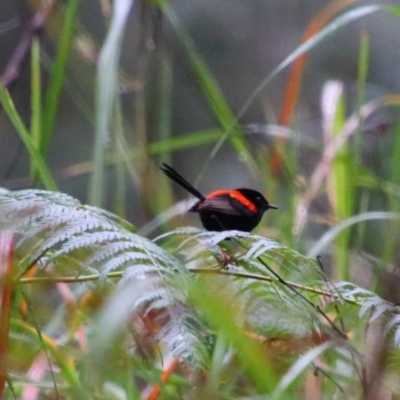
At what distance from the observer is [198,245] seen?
1.17m

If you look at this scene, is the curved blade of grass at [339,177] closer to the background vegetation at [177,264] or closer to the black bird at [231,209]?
the background vegetation at [177,264]

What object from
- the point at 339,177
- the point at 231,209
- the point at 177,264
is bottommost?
the point at 231,209

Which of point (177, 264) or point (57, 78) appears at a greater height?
point (57, 78)

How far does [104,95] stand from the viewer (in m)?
1.46

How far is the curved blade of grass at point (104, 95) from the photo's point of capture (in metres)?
1.41

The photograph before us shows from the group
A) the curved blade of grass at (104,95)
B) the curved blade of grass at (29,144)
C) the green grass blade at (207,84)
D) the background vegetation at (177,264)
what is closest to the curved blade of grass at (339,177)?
the background vegetation at (177,264)

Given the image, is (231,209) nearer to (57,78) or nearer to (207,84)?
(207,84)

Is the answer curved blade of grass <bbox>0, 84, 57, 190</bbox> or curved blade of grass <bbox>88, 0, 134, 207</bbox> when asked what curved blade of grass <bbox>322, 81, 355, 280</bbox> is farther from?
curved blade of grass <bbox>0, 84, 57, 190</bbox>

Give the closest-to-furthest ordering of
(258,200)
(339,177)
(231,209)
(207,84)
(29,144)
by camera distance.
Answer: (29,144) → (207,84) → (339,177) → (231,209) → (258,200)

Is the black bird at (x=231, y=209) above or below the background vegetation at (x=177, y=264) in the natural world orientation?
below

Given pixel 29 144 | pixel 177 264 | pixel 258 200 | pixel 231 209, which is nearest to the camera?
pixel 177 264

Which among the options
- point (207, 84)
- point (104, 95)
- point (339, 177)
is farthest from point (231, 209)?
point (104, 95)

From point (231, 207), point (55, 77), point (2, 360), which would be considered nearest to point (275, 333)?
point (2, 360)

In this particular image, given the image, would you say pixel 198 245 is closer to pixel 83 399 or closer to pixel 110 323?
pixel 83 399
